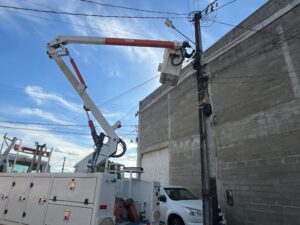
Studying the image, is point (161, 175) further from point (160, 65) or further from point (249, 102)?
point (160, 65)

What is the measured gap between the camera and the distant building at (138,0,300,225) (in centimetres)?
794

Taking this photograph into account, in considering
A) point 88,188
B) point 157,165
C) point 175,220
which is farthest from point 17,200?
point 157,165

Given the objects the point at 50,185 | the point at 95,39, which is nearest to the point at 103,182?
the point at 50,185

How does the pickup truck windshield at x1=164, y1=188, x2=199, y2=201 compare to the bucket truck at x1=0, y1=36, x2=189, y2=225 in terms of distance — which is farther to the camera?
the pickup truck windshield at x1=164, y1=188, x2=199, y2=201

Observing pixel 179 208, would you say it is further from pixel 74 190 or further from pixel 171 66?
pixel 171 66

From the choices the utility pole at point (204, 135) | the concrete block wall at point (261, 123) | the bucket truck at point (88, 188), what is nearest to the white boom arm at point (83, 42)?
the bucket truck at point (88, 188)

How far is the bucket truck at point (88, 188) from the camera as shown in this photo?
16.3 ft

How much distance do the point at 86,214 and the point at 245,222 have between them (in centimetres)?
651

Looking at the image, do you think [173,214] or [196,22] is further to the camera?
[196,22]

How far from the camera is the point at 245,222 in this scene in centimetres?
902

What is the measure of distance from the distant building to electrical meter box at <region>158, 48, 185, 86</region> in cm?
201

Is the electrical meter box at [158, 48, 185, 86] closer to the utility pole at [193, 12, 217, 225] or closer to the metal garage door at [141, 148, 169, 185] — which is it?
the utility pole at [193, 12, 217, 225]

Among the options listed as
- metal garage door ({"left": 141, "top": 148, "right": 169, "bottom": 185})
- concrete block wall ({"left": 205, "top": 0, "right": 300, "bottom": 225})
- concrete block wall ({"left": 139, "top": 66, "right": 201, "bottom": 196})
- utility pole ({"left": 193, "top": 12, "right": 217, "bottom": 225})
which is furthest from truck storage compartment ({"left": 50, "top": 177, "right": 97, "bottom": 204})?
metal garage door ({"left": 141, "top": 148, "right": 169, "bottom": 185})

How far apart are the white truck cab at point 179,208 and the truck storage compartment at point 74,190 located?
11.5ft
